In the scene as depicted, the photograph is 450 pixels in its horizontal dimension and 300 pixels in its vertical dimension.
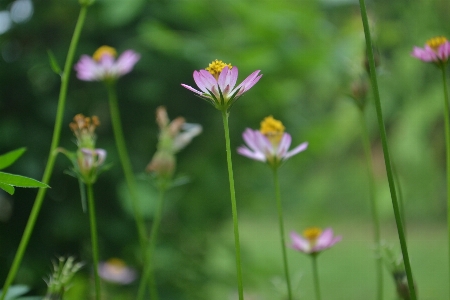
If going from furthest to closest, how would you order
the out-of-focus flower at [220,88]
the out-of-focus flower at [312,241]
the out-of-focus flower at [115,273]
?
the out-of-focus flower at [115,273]
the out-of-focus flower at [312,241]
the out-of-focus flower at [220,88]

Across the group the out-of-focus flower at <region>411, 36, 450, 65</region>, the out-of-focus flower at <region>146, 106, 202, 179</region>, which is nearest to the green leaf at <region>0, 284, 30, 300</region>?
the out-of-focus flower at <region>146, 106, 202, 179</region>

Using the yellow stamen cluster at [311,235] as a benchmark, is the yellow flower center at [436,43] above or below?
above

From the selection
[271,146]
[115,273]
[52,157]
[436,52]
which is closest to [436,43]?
[436,52]

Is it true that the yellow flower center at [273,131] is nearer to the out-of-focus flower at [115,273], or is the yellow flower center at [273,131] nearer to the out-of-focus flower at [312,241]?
the out-of-focus flower at [312,241]

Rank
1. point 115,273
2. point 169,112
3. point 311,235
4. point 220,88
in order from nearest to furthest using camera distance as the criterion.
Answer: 1. point 220,88
2. point 311,235
3. point 115,273
4. point 169,112

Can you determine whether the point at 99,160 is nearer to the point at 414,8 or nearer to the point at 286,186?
the point at 286,186

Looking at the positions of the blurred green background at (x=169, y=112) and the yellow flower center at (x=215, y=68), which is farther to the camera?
the blurred green background at (x=169, y=112)

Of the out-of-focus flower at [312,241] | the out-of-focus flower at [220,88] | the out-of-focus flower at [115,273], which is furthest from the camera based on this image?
the out-of-focus flower at [115,273]

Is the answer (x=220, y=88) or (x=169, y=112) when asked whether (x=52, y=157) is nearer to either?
(x=220, y=88)

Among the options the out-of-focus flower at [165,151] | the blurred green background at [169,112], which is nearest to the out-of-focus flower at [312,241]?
the out-of-focus flower at [165,151]
